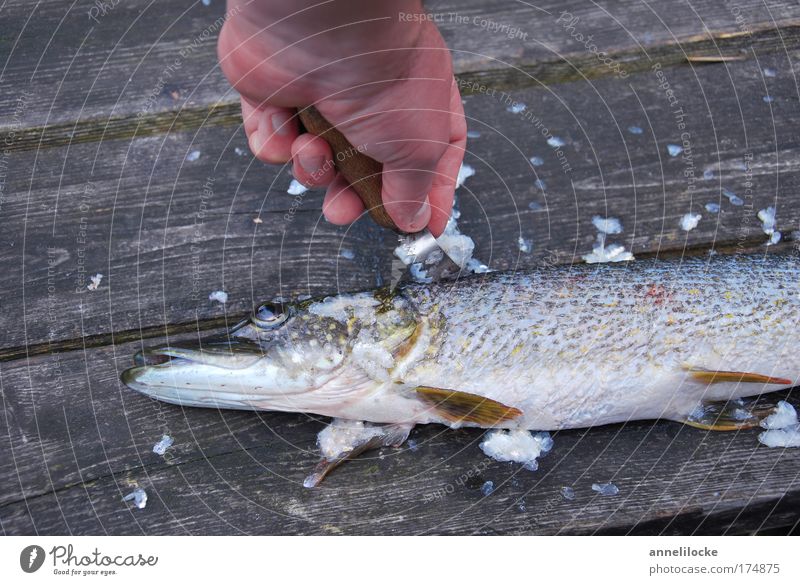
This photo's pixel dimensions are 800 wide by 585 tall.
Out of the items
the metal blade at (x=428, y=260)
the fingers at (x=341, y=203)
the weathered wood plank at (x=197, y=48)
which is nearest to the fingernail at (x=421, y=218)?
the metal blade at (x=428, y=260)

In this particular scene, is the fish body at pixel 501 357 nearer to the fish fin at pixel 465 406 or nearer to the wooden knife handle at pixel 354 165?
the fish fin at pixel 465 406

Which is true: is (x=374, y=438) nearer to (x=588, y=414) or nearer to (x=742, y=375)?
(x=588, y=414)

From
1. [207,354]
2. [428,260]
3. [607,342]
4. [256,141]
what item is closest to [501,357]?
[607,342]

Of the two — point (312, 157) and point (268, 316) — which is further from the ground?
point (312, 157)

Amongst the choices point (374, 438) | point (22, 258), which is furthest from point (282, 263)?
point (22, 258)

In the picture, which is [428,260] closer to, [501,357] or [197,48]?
[501,357]

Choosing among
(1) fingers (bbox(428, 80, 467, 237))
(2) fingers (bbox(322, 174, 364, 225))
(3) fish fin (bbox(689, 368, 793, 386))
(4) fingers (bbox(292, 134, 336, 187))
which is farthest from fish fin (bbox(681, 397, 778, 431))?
(4) fingers (bbox(292, 134, 336, 187))
